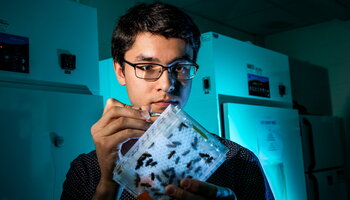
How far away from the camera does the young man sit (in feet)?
2.58

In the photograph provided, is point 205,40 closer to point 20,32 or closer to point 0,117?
point 20,32

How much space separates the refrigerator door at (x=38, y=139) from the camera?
1.25 m

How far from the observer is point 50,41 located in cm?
147

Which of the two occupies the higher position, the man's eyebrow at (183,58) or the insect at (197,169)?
the man's eyebrow at (183,58)

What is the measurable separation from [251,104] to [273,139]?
0.89 feet

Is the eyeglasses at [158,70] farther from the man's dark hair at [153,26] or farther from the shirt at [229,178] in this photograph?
the shirt at [229,178]

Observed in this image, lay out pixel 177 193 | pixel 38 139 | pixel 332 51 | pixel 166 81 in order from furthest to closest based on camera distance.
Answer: pixel 332 51, pixel 38 139, pixel 166 81, pixel 177 193

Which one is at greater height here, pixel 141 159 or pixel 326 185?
pixel 141 159

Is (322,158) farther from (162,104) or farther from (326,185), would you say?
(162,104)

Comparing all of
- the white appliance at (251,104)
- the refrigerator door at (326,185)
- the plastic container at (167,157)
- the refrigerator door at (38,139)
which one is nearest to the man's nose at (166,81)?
the plastic container at (167,157)

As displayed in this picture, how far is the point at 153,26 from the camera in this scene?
1080 millimetres

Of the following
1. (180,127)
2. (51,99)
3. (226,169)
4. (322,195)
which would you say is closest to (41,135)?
(51,99)

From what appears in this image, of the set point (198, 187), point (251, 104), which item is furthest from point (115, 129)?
point (251, 104)

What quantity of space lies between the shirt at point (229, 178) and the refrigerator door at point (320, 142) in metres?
2.06
